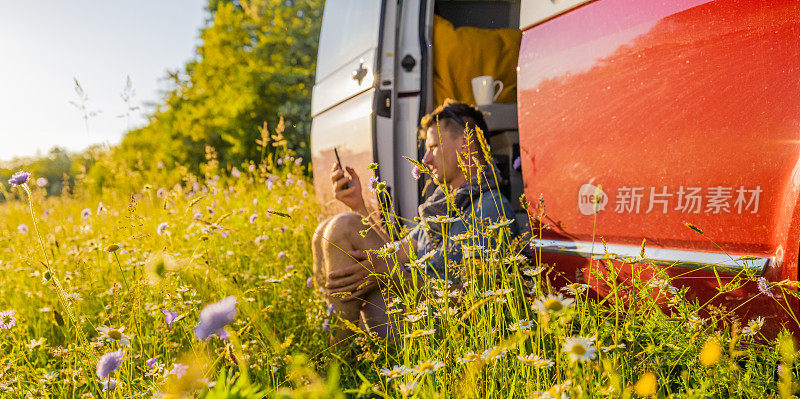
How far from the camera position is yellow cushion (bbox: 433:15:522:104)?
347 cm

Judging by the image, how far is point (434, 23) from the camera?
3.52m

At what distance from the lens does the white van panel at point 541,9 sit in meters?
1.93

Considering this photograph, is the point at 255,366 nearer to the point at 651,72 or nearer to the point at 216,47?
the point at 651,72

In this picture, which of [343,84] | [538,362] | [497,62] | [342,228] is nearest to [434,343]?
[538,362]

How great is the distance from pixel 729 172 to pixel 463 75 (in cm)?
220

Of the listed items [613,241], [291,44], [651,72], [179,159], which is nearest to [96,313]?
[613,241]

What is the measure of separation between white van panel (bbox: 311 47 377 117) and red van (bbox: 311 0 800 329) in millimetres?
1395

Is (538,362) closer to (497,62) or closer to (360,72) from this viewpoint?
(360,72)

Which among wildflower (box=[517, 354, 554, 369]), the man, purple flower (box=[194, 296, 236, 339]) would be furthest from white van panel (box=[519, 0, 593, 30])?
purple flower (box=[194, 296, 236, 339])

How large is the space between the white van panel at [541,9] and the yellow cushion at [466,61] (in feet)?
4.37

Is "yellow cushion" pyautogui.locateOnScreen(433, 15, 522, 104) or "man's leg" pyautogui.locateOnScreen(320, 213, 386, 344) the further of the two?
"yellow cushion" pyautogui.locateOnScreen(433, 15, 522, 104)

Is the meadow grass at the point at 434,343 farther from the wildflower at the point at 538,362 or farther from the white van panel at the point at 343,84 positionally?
the white van panel at the point at 343,84

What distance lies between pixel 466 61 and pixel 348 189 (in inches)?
51.8

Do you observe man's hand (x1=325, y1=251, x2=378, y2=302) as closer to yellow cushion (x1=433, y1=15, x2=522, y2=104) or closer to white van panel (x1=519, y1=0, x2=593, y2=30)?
white van panel (x1=519, y1=0, x2=593, y2=30)
